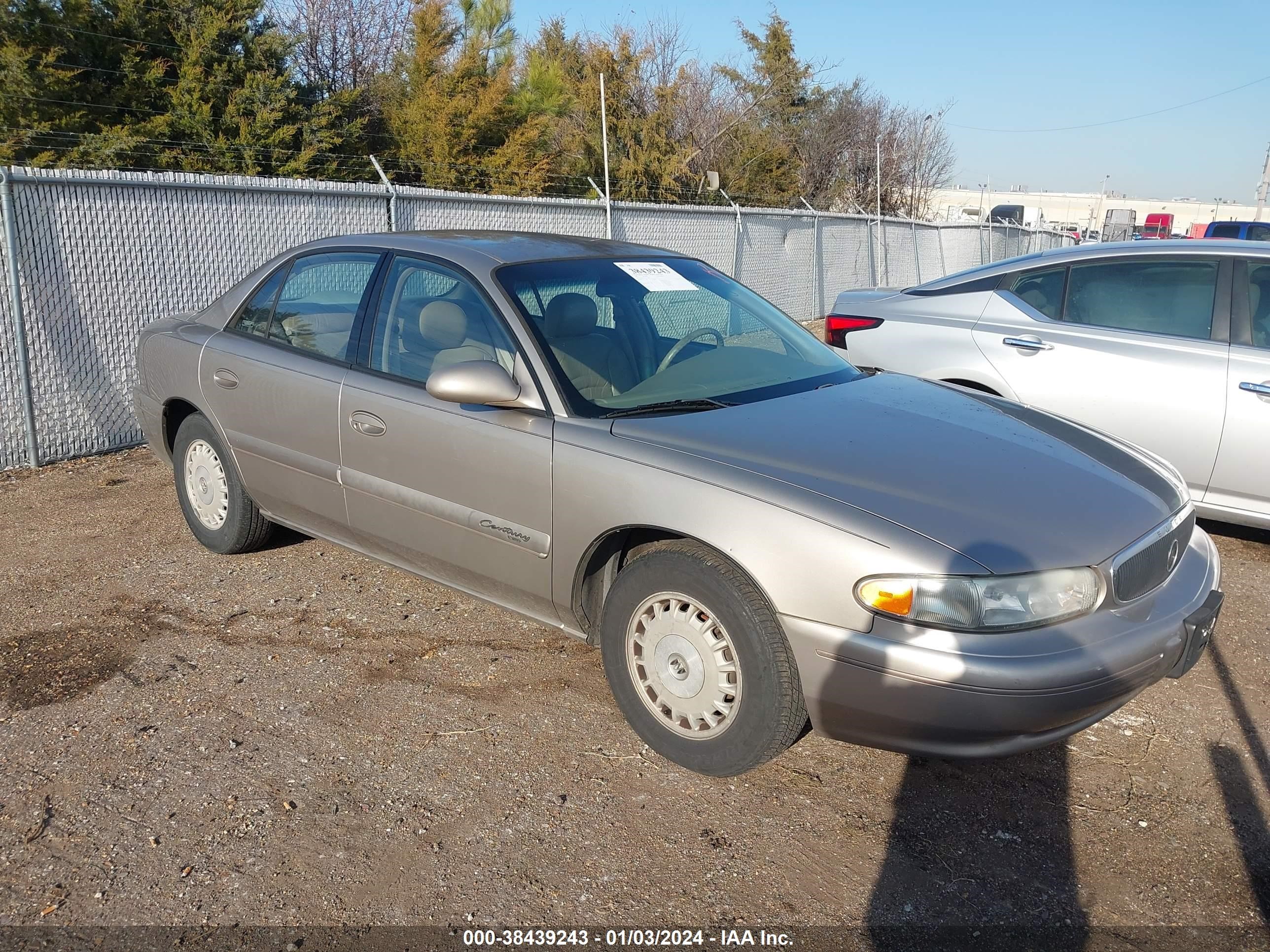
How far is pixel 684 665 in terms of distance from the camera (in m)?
3.09

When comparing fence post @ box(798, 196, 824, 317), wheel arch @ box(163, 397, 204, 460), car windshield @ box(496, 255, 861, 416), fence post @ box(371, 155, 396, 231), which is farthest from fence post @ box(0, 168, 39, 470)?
fence post @ box(798, 196, 824, 317)

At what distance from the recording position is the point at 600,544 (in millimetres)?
3307

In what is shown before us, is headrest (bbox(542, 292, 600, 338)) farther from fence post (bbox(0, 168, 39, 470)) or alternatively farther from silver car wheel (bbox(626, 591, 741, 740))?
fence post (bbox(0, 168, 39, 470))

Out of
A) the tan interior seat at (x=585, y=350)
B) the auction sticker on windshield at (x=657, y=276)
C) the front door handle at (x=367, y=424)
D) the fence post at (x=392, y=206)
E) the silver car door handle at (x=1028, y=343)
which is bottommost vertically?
the front door handle at (x=367, y=424)

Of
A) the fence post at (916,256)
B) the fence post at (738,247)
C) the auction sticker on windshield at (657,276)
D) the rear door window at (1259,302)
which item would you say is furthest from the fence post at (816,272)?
the auction sticker on windshield at (657,276)

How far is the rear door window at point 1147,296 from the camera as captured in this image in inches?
206

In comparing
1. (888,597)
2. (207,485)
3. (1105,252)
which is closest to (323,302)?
(207,485)

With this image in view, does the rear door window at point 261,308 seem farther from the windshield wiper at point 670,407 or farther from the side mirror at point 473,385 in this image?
the windshield wiper at point 670,407

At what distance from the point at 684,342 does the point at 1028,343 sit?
98.6 inches

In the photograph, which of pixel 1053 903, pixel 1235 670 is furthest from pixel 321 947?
pixel 1235 670

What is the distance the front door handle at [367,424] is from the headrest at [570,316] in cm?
75

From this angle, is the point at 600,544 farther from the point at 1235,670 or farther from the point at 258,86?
the point at 258,86

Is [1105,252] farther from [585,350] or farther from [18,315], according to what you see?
[18,315]

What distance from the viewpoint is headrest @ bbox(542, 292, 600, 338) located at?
367cm
